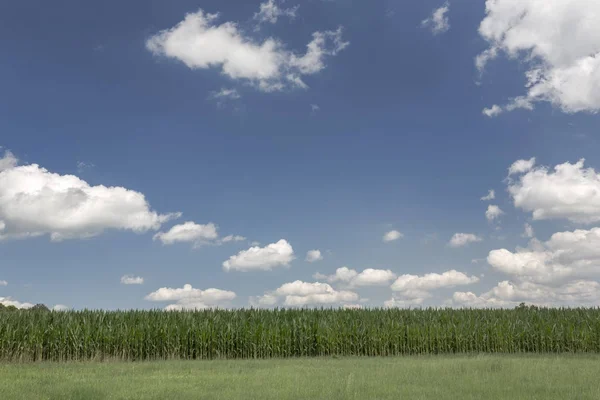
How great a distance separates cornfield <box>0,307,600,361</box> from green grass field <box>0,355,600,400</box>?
745 centimetres

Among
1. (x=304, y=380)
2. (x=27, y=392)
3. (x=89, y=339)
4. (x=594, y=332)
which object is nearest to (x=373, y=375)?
(x=304, y=380)

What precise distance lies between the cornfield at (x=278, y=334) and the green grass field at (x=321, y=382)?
745cm

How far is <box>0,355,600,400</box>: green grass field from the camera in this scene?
15.0 metres

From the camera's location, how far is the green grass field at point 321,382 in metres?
15.0

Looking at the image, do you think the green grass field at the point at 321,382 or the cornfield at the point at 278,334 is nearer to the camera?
the green grass field at the point at 321,382

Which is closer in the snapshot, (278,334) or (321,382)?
(321,382)

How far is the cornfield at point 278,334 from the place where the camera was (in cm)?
2833

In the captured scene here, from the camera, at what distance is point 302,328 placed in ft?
99.8

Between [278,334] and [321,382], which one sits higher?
[278,334]

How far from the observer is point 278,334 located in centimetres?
2981

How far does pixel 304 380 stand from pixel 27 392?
26.7ft

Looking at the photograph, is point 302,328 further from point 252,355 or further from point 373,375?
Result: point 373,375

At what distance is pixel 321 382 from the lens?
658 inches

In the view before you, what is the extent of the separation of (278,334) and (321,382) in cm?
1334
